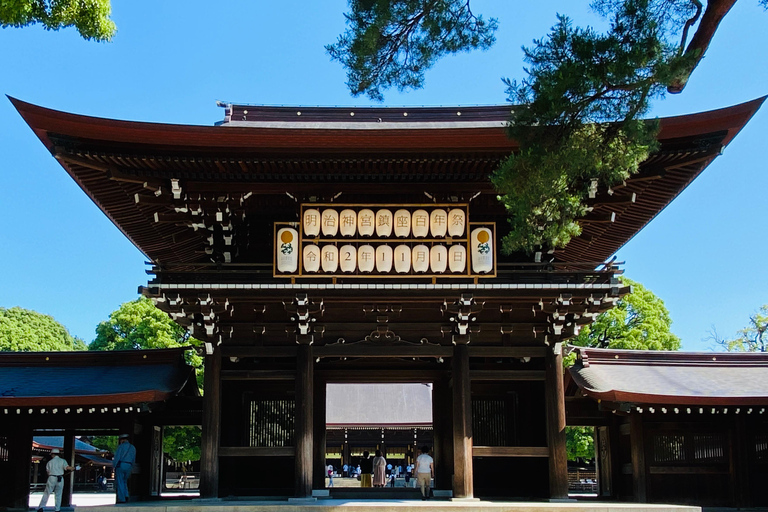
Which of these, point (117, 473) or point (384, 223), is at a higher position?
point (384, 223)

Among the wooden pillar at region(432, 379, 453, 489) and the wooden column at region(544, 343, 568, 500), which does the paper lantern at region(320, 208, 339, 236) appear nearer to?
the wooden column at region(544, 343, 568, 500)

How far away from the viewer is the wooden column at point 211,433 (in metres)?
15.3

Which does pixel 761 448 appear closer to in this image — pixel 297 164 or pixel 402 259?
pixel 402 259

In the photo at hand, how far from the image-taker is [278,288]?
47.4 feet

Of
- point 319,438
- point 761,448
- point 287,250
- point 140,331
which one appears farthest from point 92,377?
point 140,331

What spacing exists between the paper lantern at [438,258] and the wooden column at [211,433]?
175 inches

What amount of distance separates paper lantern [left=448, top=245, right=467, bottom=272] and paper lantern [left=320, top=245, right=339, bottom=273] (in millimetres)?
2004

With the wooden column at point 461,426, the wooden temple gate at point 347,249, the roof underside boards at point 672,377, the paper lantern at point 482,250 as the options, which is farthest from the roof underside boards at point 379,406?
Result: the paper lantern at point 482,250

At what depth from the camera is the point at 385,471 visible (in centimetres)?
2709

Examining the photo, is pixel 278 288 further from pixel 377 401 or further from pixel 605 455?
pixel 377 401

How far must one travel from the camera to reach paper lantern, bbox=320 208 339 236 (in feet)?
48.7

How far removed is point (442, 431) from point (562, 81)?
442 inches

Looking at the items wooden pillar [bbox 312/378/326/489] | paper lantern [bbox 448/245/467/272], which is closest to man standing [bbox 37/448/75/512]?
wooden pillar [bbox 312/378/326/489]

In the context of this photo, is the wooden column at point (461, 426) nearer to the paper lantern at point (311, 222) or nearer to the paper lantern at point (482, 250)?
the paper lantern at point (482, 250)
